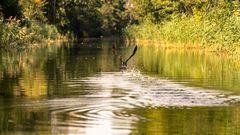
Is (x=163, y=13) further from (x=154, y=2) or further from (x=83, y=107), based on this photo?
(x=83, y=107)

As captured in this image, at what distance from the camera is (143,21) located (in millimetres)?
72562

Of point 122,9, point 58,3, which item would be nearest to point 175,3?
point 58,3

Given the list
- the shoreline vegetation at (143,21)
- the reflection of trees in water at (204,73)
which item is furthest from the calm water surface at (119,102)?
the shoreline vegetation at (143,21)

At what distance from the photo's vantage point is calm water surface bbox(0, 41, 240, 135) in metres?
10.8

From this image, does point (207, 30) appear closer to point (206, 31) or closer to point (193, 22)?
point (206, 31)

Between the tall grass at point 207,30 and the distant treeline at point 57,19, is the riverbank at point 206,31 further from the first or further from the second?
the distant treeline at point 57,19

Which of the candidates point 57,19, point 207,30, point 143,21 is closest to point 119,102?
point 207,30

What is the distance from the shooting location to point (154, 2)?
62.5 m

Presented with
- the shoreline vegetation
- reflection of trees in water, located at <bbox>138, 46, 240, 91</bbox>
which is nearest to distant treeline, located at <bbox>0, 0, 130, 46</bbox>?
the shoreline vegetation

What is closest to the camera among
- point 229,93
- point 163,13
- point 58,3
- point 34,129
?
point 34,129

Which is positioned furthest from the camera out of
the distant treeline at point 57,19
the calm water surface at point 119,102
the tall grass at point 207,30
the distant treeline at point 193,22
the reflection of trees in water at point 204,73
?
the distant treeline at point 57,19

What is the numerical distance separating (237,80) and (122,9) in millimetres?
107326

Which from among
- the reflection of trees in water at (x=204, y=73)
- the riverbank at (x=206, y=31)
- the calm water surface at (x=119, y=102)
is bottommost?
the calm water surface at (x=119, y=102)

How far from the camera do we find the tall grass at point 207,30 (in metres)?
33.6
